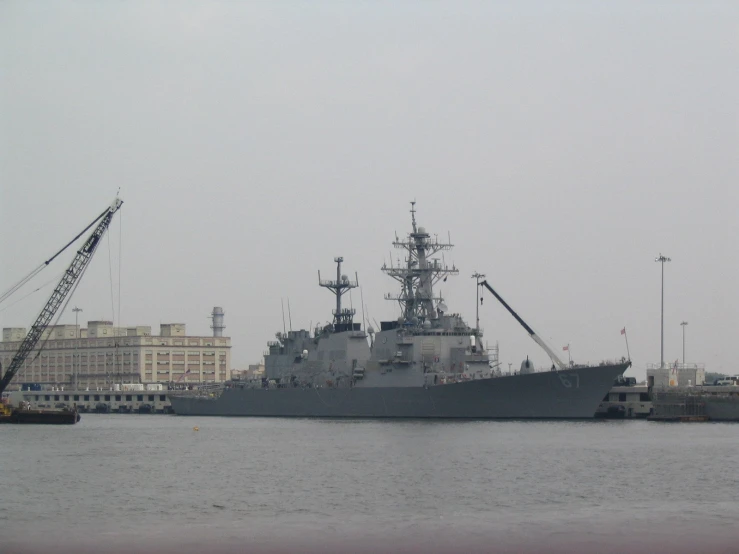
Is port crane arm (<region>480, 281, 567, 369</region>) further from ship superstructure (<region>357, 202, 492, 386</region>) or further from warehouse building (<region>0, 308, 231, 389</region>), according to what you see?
warehouse building (<region>0, 308, 231, 389</region>)

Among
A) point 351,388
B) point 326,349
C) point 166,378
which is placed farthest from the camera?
point 166,378

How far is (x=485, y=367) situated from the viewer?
2196 inches

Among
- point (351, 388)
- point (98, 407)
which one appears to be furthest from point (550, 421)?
point (98, 407)

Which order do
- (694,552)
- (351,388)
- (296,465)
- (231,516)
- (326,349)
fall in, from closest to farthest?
1. (694,552)
2. (231,516)
3. (296,465)
4. (351,388)
5. (326,349)

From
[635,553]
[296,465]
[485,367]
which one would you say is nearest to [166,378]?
[485,367]

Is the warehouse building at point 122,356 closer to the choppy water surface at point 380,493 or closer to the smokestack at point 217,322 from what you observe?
the smokestack at point 217,322

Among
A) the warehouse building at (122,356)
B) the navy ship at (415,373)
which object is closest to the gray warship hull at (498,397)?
the navy ship at (415,373)

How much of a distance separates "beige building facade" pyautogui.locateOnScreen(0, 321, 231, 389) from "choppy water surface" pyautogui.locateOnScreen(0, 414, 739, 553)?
221 ft

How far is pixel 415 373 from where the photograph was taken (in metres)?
55.6

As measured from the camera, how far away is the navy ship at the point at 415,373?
52.7 m

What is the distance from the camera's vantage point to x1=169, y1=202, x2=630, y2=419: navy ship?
52.7 metres

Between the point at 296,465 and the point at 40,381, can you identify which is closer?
the point at 296,465

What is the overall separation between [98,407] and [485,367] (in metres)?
53.9

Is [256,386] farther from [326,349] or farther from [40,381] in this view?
[40,381]
